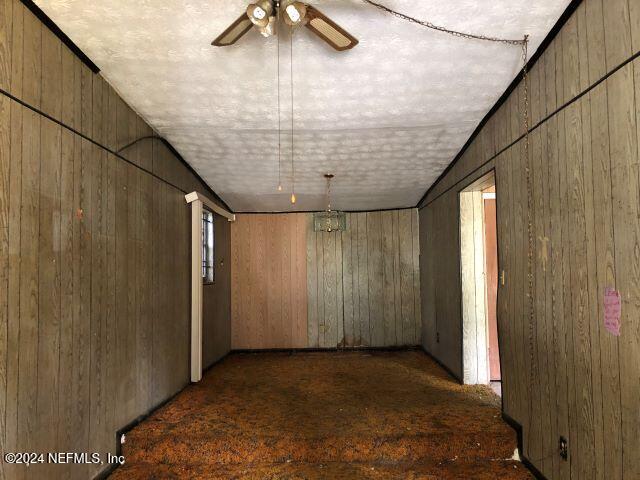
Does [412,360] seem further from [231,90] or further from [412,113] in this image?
[231,90]

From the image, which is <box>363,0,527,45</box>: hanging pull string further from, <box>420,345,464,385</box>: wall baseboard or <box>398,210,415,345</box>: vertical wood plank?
<box>398,210,415,345</box>: vertical wood plank

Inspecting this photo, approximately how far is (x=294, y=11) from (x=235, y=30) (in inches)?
14.4

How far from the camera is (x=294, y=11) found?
1.87 meters

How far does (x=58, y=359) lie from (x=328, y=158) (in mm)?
2932

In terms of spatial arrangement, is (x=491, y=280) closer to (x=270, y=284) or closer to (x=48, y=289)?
(x=270, y=284)

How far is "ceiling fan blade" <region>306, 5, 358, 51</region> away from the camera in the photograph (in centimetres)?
194

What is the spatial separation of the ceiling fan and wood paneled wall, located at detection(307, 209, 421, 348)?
164 inches

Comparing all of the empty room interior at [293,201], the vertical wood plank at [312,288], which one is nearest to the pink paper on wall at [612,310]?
the empty room interior at [293,201]

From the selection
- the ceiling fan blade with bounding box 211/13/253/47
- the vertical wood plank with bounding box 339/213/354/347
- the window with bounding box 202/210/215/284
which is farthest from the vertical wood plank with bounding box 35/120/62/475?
the vertical wood plank with bounding box 339/213/354/347

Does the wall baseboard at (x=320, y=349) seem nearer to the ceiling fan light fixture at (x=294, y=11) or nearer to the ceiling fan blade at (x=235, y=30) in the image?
the ceiling fan blade at (x=235, y=30)

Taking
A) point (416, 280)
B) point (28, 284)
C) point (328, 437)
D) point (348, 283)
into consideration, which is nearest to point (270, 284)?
point (348, 283)

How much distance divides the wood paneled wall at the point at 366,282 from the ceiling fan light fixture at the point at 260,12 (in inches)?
171

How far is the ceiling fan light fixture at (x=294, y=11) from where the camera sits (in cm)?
186

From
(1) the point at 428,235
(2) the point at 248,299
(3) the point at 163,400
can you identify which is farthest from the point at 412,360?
(3) the point at 163,400
